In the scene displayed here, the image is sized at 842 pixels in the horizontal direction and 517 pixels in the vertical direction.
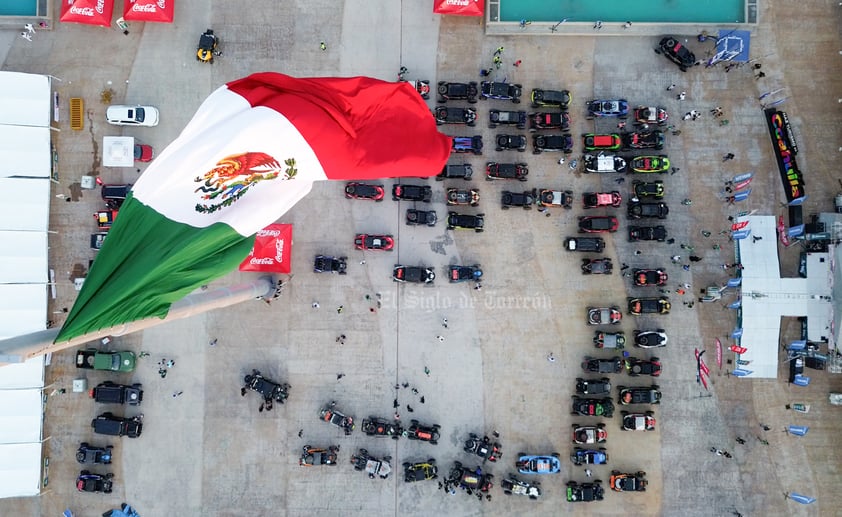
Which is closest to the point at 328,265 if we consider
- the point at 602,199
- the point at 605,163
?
the point at 602,199

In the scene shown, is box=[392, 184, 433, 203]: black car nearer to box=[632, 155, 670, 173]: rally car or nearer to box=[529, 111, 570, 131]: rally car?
box=[529, 111, 570, 131]: rally car

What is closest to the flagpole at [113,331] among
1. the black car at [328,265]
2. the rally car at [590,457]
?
the black car at [328,265]

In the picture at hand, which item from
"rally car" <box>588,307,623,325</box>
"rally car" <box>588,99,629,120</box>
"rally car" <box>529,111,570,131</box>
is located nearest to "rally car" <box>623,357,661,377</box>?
A: "rally car" <box>588,307,623,325</box>

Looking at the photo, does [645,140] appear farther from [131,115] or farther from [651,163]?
[131,115]

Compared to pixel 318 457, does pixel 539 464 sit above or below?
below

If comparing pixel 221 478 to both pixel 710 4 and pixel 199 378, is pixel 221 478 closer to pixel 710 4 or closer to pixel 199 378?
pixel 199 378

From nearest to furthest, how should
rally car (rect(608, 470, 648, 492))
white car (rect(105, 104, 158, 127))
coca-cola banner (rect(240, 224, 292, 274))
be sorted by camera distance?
rally car (rect(608, 470, 648, 492))
white car (rect(105, 104, 158, 127))
coca-cola banner (rect(240, 224, 292, 274))
